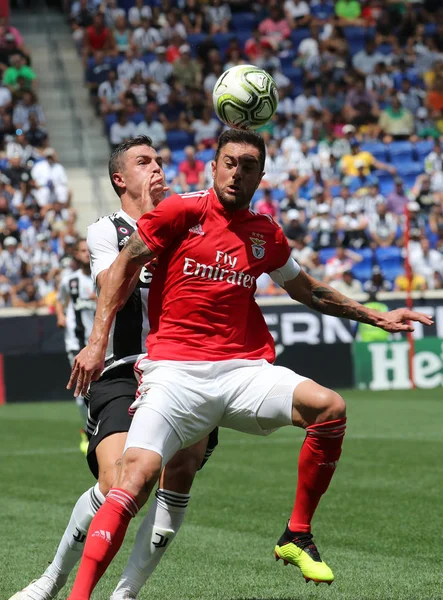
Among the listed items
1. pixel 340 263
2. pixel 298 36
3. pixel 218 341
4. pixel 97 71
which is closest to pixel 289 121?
pixel 298 36

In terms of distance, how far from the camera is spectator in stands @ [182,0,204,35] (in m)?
26.9

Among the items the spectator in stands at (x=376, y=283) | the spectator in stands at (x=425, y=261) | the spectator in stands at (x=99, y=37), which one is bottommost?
the spectator in stands at (x=376, y=283)

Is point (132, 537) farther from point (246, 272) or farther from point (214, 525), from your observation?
point (246, 272)

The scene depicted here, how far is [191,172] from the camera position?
74.6 ft

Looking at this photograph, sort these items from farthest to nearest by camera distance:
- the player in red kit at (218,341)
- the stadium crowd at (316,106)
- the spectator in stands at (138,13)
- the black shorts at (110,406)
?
the spectator in stands at (138,13) < the stadium crowd at (316,106) < the black shorts at (110,406) < the player in red kit at (218,341)

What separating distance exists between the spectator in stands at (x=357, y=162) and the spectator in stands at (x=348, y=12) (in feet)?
17.4

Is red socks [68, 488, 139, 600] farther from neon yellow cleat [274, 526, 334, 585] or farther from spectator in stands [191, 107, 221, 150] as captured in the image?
spectator in stands [191, 107, 221, 150]

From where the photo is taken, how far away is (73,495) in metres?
9.86

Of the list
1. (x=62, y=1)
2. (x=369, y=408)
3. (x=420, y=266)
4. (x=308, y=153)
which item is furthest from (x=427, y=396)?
(x=62, y=1)

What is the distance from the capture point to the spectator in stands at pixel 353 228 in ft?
73.1

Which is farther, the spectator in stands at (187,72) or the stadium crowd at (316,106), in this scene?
the spectator in stands at (187,72)

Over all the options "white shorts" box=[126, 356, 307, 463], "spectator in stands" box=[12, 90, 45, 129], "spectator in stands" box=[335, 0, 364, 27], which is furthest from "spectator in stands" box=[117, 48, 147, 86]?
"white shorts" box=[126, 356, 307, 463]

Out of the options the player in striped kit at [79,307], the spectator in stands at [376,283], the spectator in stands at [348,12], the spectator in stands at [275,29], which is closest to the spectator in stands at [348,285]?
the spectator in stands at [376,283]

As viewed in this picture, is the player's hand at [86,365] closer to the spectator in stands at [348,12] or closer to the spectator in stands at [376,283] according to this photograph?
the spectator in stands at [376,283]
